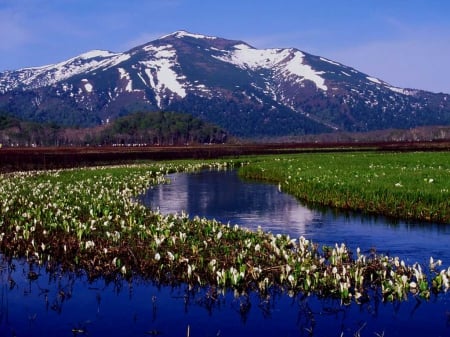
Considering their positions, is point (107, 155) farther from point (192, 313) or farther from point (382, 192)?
point (192, 313)

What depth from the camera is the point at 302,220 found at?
27641 mm

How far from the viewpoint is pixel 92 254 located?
59.6 feet

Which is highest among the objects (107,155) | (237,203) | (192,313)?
(107,155)

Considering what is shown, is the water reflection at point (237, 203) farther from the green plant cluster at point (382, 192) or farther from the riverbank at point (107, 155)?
the riverbank at point (107, 155)

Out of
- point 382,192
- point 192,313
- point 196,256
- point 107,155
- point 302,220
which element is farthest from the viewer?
point 107,155

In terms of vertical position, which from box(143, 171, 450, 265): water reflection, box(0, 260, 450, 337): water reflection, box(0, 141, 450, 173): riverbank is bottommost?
box(0, 260, 450, 337): water reflection

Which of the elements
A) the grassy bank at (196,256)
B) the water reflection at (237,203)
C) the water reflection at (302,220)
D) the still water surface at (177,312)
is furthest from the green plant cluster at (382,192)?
the grassy bank at (196,256)

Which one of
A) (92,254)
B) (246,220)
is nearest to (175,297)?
(92,254)

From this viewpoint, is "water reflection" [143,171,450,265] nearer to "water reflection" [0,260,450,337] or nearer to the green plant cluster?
the green plant cluster

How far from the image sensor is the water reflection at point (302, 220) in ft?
69.5

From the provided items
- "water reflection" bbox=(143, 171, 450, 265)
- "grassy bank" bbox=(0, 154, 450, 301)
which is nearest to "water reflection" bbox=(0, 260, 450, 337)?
"grassy bank" bbox=(0, 154, 450, 301)

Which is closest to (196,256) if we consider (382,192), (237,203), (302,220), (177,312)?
(177,312)

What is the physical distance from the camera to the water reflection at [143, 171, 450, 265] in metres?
21.2

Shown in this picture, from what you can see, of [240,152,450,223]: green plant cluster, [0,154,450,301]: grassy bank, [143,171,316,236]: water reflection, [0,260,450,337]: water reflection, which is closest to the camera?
[0,260,450,337]: water reflection
